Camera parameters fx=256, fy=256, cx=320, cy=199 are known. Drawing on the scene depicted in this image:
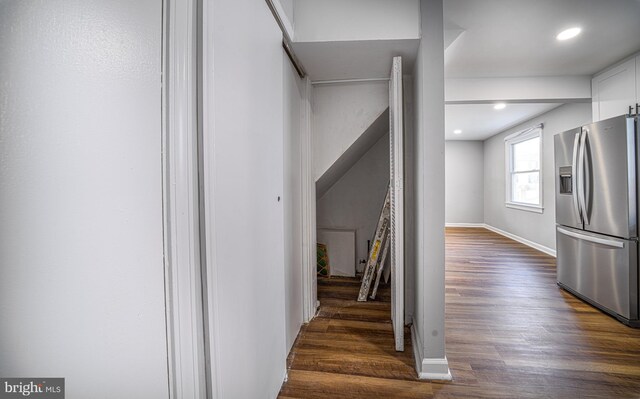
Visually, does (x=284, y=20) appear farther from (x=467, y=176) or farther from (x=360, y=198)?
(x=467, y=176)

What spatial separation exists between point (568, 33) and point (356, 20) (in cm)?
189

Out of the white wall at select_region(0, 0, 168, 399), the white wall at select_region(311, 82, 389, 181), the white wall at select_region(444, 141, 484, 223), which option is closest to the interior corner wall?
the white wall at select_region(311, 82, 389, 181)

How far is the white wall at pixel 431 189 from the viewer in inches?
58.5

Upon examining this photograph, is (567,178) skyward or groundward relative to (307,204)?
skyward

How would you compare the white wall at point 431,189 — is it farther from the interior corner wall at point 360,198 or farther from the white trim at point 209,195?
the interior corner wall at point 360,198

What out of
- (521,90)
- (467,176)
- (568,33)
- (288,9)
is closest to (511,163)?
(467,176)

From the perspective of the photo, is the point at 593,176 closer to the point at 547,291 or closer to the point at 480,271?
the point at 547,291

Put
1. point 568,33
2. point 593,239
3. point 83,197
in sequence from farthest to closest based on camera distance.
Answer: point 593,239, point 568,33, point 83,197

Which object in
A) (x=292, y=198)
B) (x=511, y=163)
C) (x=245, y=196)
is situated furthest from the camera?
(x=511, y=163)

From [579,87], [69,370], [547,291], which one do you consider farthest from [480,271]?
[69,370]

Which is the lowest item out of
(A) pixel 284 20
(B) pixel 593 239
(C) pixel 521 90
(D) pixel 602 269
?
(D) pixel 602 269

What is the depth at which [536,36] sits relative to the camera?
2.13 m

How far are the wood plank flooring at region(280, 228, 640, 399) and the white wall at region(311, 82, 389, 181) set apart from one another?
1.34m

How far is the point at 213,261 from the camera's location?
746mm
